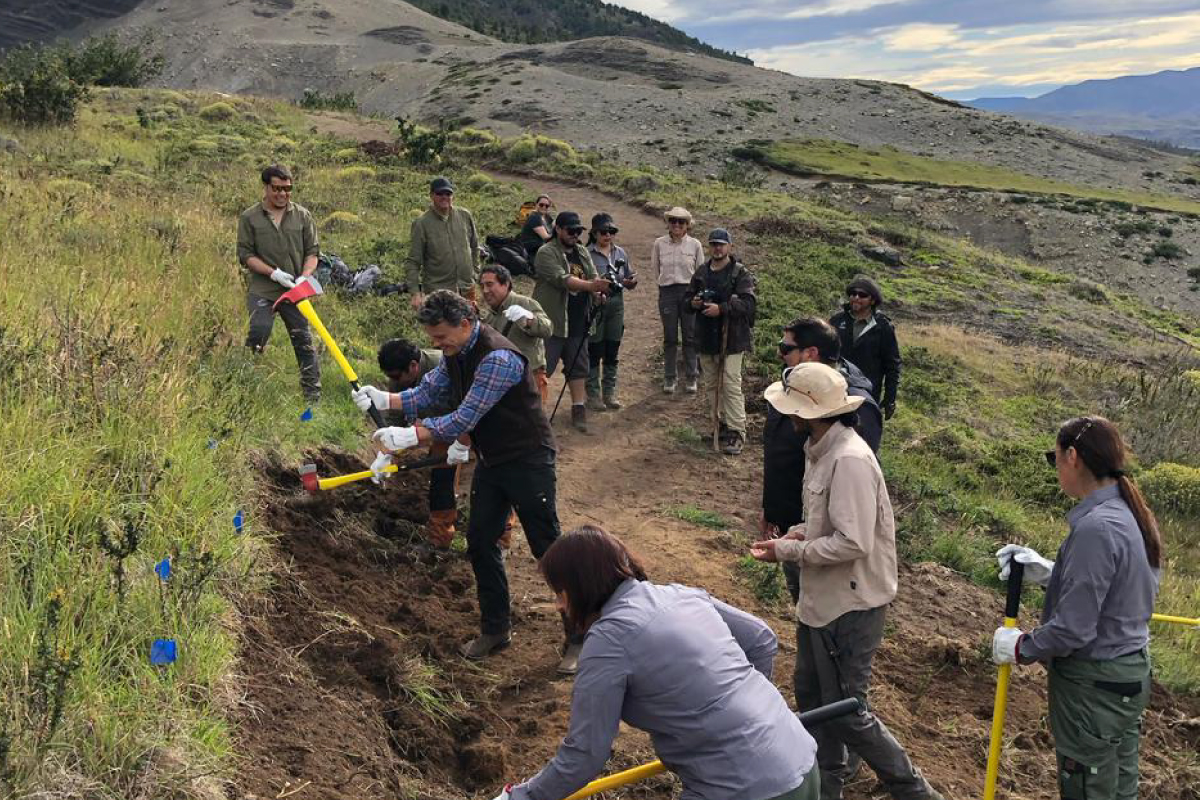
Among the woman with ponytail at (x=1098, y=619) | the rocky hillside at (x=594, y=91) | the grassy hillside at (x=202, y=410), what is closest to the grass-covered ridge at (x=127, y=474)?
the grassy hillside at (x=202, y=410)

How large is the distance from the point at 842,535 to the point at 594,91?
54.1 metres

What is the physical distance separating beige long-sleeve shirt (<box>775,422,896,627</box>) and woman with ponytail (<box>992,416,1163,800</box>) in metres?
0.62

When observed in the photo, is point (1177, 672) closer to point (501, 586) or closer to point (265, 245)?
point (501, 586)

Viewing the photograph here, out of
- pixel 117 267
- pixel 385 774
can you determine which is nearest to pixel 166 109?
pixel 117 267

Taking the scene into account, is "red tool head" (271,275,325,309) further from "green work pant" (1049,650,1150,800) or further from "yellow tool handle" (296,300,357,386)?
"green work pant" (1049,650,1150,800)

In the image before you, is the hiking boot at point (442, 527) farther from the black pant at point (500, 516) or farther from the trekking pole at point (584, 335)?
the trekking pole at point (584, 335)

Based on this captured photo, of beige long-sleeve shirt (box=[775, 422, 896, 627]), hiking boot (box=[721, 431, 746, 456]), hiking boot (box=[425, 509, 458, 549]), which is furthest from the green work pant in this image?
hiking boot (box=[721, 431, 746, 456])

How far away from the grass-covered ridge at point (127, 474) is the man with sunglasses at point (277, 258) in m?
0.24

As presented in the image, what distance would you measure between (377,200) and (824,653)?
54.0 feet

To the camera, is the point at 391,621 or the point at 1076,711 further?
the point at 391,621

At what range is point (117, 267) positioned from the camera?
24.9ft

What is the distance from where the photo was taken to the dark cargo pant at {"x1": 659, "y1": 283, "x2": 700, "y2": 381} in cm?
986

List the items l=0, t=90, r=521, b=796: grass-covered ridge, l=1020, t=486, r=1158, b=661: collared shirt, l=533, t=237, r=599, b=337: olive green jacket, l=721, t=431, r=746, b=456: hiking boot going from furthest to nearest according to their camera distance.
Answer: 1. l=721, t=431, r=746, b=456: hiking boot
2. l=533, t=237, r=599, b=337: olive green jacket
3. l=1020, t=486, r=1158, b=661: collared shirt
4. l=0, t=90, r=521, b=796: grass-covered ridge

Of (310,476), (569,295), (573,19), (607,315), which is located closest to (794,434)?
(310,476)
